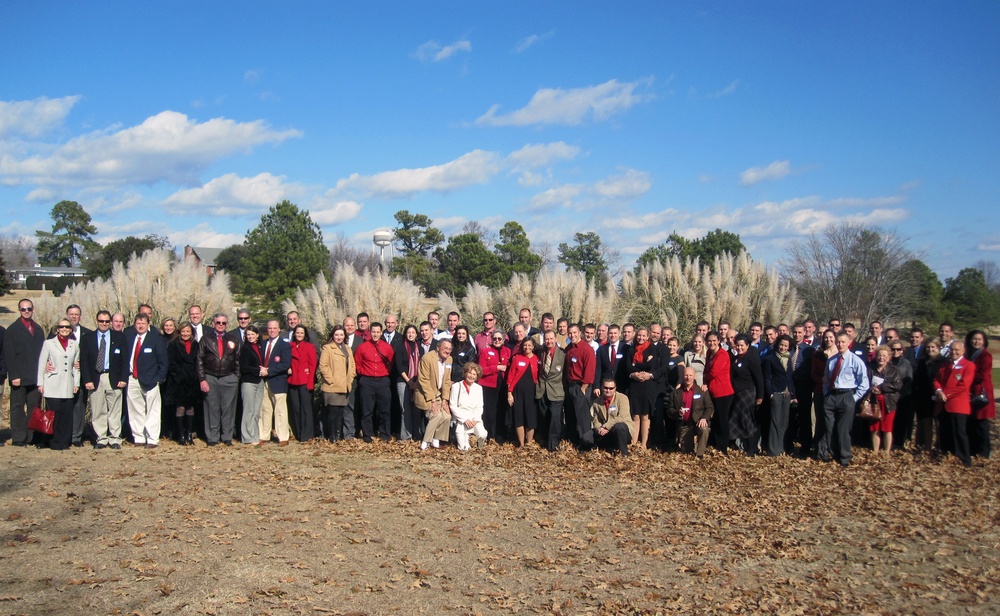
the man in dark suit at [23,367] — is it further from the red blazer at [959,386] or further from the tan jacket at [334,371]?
the red blazer at [959,386]

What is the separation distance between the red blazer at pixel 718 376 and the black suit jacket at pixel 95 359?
708cm

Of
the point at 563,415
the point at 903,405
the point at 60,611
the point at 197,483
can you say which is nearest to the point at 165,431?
the point at 197,483

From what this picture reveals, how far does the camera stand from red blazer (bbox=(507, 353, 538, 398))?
922cm

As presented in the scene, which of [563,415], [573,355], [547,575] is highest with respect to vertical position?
[573,355]

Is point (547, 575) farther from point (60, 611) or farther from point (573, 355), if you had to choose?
point (573, 355)

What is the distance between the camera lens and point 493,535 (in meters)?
5.84

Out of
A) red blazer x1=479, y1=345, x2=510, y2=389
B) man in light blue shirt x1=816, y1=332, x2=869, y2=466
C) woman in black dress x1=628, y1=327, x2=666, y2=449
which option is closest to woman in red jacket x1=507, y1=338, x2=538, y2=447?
red blazer x1=479, y1=345, x2=510, y2=389

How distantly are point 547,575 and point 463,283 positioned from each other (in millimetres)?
25885

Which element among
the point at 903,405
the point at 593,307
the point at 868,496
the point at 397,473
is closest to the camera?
the point at 868,496

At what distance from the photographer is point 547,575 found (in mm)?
4992

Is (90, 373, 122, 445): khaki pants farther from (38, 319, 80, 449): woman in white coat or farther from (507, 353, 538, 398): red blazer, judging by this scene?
(507, 353, 538, 398): red blazer

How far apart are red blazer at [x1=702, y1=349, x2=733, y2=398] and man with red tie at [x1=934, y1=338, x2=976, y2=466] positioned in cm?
230

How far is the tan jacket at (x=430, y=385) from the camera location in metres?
9.38

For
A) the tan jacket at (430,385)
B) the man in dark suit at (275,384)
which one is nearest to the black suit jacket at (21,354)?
the man in dark suit at (275,384)
